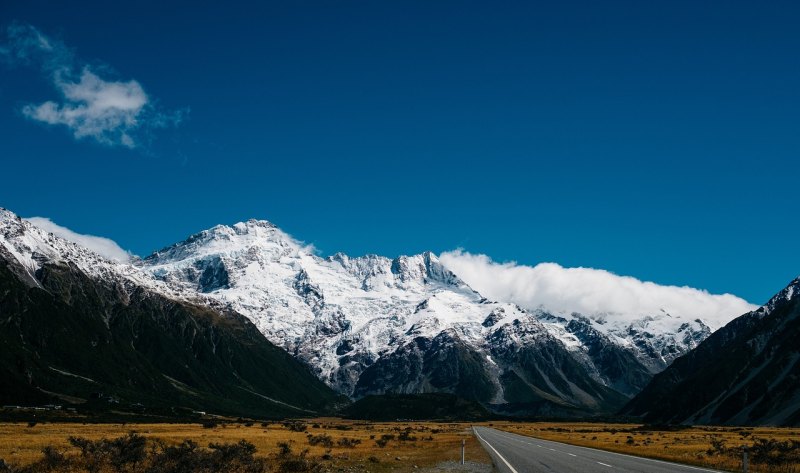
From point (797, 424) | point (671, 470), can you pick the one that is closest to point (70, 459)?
point (671, 470)

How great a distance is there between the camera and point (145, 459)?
44.3 meters

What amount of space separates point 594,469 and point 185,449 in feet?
92.4

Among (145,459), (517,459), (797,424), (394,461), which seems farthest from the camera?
(797,424)

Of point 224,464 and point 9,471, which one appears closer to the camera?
point 9,471

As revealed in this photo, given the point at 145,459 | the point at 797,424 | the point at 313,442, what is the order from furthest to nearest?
the point at 797,424 < the point at 313,442 < the point at 145,459

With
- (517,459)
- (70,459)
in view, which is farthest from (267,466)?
(517,459)

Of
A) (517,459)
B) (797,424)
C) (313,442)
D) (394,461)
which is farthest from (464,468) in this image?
(797,424)

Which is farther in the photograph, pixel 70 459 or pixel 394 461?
pixel 394 461

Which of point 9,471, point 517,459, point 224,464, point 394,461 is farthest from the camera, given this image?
point 394,461

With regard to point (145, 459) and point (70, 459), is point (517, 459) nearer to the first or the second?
point (145, 459)

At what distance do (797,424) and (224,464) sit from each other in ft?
645

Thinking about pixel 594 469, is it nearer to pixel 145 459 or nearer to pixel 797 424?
pixel 145 459

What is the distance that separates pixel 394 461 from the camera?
53.4 metres

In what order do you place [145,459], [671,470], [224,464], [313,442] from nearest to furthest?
[671,470] → [224,464] → [145,459] → [313,442]
